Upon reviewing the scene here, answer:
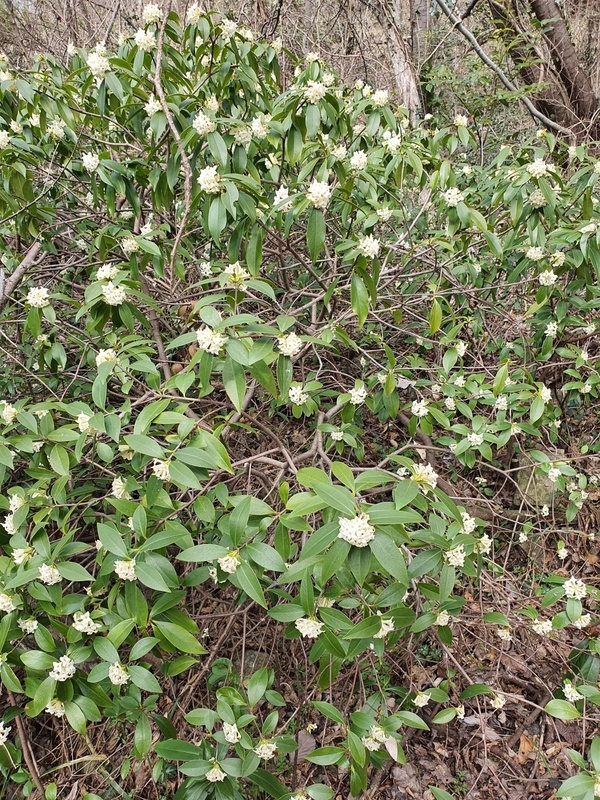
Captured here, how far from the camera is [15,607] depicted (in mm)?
1398

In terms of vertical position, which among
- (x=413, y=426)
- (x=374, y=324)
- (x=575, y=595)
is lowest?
(x=575, y=595)

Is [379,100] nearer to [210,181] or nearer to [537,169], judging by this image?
[537,169]

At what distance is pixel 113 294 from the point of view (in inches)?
63.1

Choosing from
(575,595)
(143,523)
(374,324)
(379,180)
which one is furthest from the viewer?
(374,324)

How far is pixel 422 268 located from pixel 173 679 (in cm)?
251

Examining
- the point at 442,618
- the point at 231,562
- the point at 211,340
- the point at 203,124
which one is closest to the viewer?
the point at 231,562

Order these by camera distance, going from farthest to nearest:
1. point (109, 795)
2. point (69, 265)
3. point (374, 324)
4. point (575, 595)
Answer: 1. point (374, 324)
2. point (69, 265)
3. point (109, 795)
4. point (575, 595)

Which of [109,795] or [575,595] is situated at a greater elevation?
[575,595]

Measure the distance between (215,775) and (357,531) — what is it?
2.96 feet

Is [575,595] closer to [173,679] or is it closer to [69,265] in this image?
[173,679]

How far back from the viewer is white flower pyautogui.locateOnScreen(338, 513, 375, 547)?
1040 mm

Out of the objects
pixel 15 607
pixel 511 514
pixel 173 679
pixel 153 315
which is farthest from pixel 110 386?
pixel 511 514

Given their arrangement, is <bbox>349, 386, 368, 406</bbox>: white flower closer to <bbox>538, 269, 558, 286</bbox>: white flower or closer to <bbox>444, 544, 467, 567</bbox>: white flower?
<bbox>444, 544, 467, 567</bbox>: white flower

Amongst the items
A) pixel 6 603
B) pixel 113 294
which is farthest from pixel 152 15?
pixel 6 603
